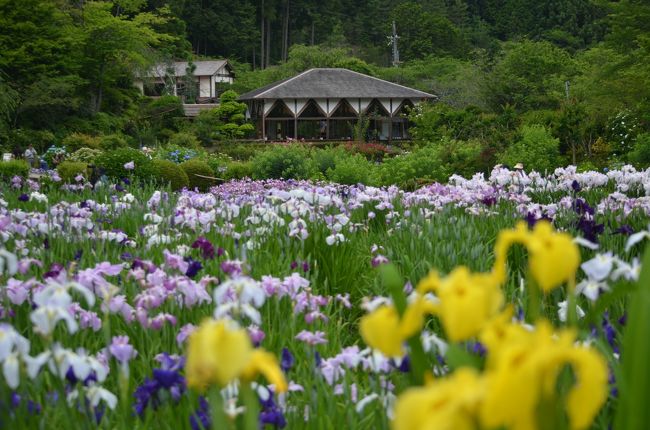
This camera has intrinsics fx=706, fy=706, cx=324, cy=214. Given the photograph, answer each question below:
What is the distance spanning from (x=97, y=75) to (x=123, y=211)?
29.1 meters

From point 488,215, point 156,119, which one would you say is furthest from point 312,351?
point 156,119

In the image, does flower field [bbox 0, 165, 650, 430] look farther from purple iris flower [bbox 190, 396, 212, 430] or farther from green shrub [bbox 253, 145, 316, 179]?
green shrub [bbox 253, 145, 316, 179]

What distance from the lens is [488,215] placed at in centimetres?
601

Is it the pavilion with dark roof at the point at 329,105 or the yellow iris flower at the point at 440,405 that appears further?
the pavilion with dark roof at the point at 329,105

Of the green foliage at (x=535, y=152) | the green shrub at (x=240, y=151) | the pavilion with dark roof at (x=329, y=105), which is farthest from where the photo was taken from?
the pavilion with dark roof at (x=329, y=105)

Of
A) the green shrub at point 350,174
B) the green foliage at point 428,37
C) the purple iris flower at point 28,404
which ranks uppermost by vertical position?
the green foliage at point 428,37

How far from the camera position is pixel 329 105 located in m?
41.9

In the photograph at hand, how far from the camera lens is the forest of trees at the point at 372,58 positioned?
61.3 ft

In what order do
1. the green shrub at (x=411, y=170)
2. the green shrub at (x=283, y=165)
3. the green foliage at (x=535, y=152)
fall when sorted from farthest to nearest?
the green shrub at (x=283, y=165), the green foliage at (x=535, y=152), the green shrub at (x=411, y=170)

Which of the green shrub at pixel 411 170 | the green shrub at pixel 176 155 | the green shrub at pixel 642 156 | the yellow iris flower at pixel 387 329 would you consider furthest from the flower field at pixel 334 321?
the green shrub at pixel 176 155

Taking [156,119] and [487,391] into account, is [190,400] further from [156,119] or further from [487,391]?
[156,119]

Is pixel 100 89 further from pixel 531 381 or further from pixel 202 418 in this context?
pixel 531 381

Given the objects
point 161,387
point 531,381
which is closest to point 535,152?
point 161,387

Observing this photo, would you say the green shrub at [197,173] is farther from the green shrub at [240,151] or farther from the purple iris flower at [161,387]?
the green shrub at [240,151]
